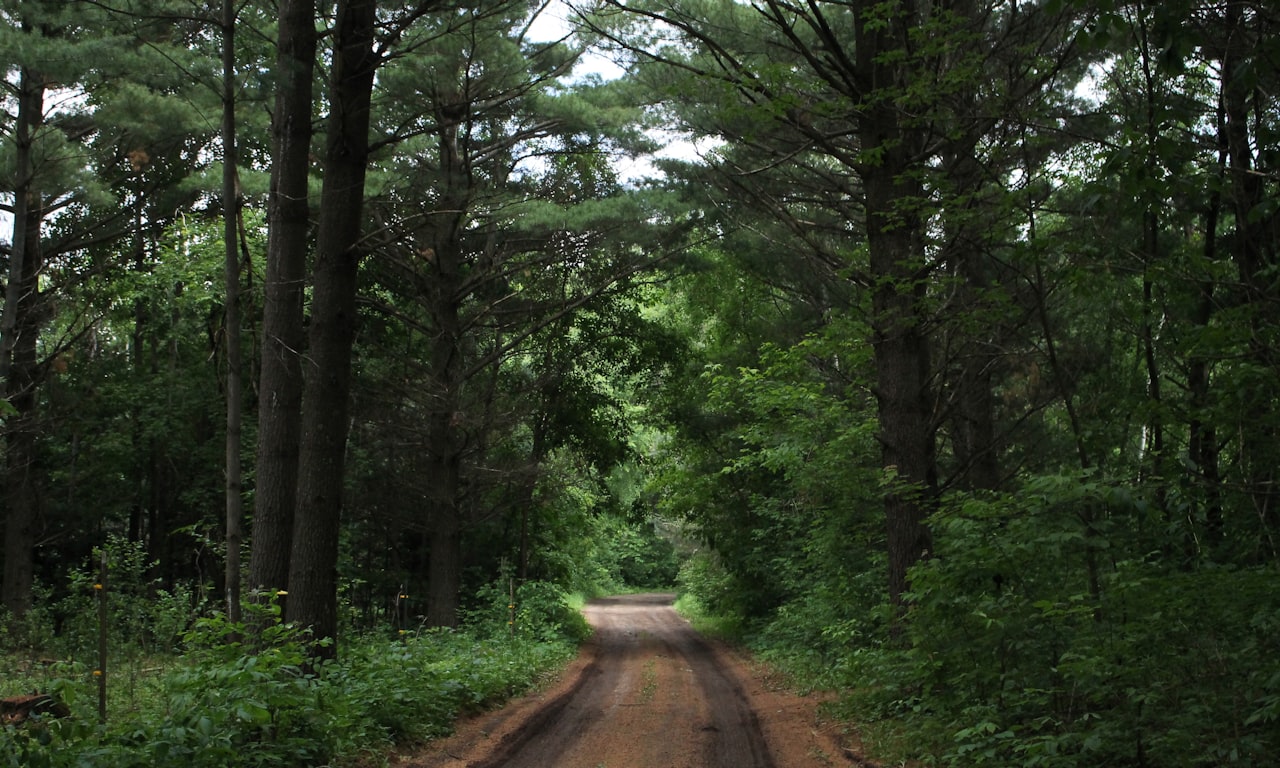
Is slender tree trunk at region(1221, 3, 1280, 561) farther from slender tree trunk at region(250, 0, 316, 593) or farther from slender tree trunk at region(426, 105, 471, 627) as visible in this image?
slender tree trunk at region(426, 105, 471, 627)

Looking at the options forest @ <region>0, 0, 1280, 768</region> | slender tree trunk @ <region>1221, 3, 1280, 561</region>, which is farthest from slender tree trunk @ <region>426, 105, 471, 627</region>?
slender tree trunk @ <region>1221, 3, 1280, 561</region>

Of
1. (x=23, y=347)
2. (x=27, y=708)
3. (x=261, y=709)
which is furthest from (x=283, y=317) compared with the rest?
(x=23, y=347)

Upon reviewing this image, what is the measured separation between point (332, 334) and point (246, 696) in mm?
3735

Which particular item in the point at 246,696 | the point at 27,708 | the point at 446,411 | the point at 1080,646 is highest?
the point at 446,411

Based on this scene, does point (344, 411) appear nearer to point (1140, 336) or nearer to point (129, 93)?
point (1140, 336)

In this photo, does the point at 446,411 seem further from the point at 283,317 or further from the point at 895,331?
the point at 895,331

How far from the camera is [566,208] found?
16.5 m

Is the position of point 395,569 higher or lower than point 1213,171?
lower

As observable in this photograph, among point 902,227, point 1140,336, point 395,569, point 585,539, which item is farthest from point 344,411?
point 585,539

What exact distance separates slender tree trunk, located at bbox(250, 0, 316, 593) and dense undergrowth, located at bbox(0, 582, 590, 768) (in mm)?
855

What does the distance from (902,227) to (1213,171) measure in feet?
11.1

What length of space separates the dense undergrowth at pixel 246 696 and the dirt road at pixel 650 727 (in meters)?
0.46

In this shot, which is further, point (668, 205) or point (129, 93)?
point (668, 205)

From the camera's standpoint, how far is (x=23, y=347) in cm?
1794
